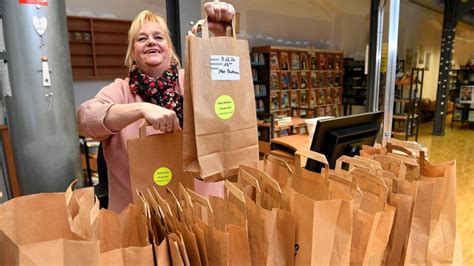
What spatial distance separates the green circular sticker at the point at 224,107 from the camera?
97cm

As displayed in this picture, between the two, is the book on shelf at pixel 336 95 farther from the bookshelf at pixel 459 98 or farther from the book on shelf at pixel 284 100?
the bookshelf at pixel 459 98

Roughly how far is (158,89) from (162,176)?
38 centimetres

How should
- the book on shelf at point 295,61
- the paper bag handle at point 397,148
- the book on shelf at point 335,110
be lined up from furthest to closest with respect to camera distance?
the book on shelf at point 335,110, the book on shelf at point 295,61, the paper bag handle at point 397,148

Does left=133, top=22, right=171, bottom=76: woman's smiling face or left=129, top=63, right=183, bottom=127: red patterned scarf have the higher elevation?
left=133, top=22, right=171, bottom=76: woman's smiling face

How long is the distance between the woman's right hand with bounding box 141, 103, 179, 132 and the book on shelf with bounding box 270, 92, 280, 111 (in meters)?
5.82

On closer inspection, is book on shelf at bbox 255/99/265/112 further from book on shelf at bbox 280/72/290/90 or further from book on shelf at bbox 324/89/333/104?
book on shelf at bbox 324/89/333/104

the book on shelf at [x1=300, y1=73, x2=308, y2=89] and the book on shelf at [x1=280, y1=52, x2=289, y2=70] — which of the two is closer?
the book on shelf at [x1=280, y1=52, x2=289, y2=70]

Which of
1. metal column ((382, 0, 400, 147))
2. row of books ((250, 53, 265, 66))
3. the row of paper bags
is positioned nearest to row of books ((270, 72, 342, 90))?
row of books ((250, 53, 265, 66))

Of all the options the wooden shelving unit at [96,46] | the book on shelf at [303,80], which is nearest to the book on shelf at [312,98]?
the book on shelf at [303,80]

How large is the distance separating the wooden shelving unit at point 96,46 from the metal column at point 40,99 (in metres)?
3.24

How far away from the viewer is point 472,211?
3.66 metres

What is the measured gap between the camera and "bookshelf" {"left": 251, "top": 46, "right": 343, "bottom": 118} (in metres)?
6.64

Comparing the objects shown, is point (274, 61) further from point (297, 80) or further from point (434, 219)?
point (434, 219)

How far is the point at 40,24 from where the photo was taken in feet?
4.55
